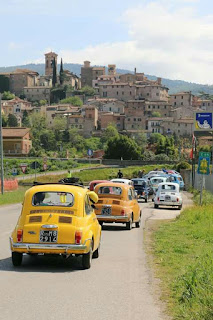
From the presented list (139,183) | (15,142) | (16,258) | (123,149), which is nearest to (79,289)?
(16,258)

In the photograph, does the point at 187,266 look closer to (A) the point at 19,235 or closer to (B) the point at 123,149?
(A) the point at 19,235

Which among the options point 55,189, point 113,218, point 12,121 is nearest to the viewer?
point 55,189

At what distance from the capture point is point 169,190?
128ft

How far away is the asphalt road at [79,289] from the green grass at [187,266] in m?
0.30

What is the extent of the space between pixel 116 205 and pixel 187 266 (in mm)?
10245

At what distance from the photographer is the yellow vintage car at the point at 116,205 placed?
22.5 m

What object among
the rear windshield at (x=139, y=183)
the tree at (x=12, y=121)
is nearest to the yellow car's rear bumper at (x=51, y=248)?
the rear windshield at (x=139, y=183)

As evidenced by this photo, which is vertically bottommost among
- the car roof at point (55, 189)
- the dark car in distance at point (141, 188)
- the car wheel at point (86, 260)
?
the dark car in distance at point (141, 188)

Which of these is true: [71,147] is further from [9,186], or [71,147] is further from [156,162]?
[9,186]

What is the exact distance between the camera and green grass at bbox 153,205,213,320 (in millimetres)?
8602

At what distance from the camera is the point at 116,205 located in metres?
22.7

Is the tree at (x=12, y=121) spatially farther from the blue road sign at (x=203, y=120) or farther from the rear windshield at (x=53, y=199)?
the rear windshield at (x=53, y=199)

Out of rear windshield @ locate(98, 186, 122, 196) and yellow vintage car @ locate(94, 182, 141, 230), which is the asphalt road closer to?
yellow vintage car @ locate(94, 182, 141, 230)

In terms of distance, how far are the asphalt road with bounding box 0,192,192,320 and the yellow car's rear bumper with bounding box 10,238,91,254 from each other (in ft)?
1.18
